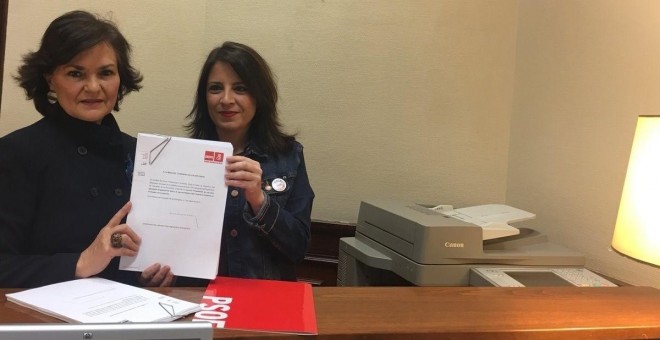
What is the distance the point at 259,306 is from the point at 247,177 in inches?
13.7

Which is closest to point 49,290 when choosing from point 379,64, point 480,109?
point 379,64

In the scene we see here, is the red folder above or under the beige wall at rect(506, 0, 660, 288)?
under

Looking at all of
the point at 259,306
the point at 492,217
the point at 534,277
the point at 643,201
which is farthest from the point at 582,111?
the point at 259,306

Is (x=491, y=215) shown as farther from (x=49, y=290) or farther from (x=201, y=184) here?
(x=49, y=290)

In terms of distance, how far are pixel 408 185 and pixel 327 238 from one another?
0.47 metres

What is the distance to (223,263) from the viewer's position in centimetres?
Result: 167

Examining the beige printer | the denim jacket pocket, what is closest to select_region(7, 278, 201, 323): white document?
the denim jacket pocket

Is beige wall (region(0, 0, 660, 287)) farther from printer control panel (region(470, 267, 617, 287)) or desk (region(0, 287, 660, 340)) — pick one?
desk (region(0, 287, 660, 340))

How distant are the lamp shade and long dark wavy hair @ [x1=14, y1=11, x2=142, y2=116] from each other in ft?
4.47

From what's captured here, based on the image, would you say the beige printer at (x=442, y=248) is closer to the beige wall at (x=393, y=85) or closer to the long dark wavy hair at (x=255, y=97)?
the beige wall at (x=393, y=85)

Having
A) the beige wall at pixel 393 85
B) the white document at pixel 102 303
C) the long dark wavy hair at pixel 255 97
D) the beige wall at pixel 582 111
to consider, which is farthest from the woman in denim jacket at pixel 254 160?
the beige wall at pixel 582 111

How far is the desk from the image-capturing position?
1.01 meters

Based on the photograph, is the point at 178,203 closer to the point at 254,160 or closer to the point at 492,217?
the point at 254,160

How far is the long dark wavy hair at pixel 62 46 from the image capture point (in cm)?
141
